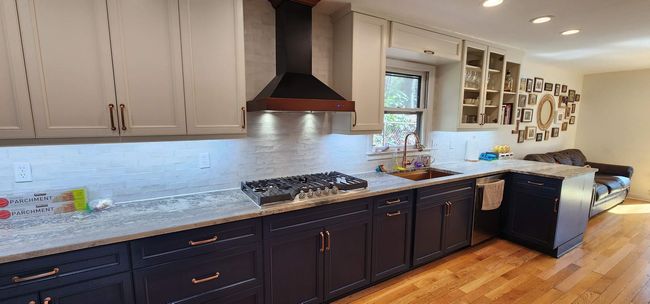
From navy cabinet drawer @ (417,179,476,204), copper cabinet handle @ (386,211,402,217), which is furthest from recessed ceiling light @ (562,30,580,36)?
copper cabinet handle @ (386,211,402,217)

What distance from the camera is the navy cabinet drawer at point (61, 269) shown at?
119cm

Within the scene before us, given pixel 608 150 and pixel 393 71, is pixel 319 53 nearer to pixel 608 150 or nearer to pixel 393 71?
pixel 393 71

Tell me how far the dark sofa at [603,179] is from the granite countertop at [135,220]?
3.63m

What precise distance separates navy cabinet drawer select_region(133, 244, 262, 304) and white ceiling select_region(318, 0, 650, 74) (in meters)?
1.98

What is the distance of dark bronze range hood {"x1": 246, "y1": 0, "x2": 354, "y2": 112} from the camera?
6.47 ft

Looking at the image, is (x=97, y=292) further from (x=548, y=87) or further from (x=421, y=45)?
(x=548, y=87)

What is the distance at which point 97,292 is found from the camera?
53.1 inches

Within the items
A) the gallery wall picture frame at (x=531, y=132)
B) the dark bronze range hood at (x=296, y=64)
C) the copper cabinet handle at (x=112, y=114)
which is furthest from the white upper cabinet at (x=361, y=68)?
the gallery wall picture frame at (x=531, y=132)

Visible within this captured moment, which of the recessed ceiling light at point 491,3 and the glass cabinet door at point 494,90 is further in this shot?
the glass cabinet door at point 494,90

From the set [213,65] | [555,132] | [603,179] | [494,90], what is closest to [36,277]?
[213,65]

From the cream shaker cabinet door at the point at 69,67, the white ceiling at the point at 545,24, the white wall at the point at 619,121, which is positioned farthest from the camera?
the white wall at the point at 619,121

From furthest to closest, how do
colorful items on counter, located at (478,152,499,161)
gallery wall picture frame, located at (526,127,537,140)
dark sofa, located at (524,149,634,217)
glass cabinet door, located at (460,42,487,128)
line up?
gallery wall picture frame, located at (526,127,537,140), dark sofa, located at (524,149,634,217), colorful items on counter, located at (478,152,499,161), glass cabinet door, located at (460,42,487,128)

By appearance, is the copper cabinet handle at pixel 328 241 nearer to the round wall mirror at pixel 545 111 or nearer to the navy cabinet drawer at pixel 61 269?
the navy cabinet drawer at pixel 61 269

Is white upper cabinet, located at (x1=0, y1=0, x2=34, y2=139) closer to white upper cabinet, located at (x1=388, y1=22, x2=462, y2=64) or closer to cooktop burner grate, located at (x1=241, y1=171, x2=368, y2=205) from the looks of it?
cooktop burner grate, located at (x1=241, y1=171, x2=368, y2=205)
